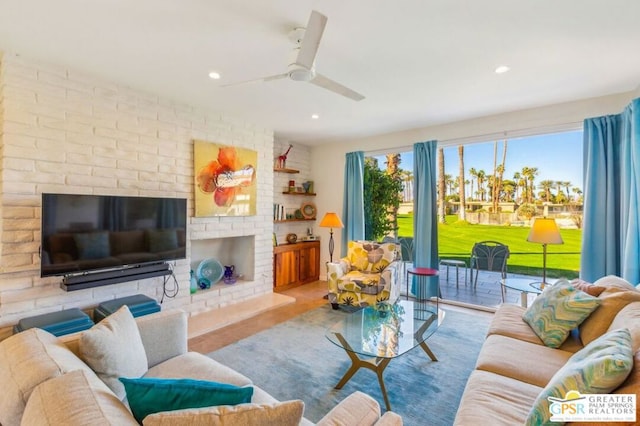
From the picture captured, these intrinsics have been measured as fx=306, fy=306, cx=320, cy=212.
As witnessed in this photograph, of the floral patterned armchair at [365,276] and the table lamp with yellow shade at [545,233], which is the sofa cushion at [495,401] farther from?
the floral patterned armchair at [365,276]

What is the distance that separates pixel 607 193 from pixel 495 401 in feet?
9.85

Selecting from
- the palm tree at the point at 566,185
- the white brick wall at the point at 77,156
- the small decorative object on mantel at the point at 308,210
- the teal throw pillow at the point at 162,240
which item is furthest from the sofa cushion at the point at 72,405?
the small decorative object on mantel at the point at 308,210

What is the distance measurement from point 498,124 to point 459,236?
1618 mm

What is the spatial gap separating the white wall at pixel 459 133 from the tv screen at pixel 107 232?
2.78 meters

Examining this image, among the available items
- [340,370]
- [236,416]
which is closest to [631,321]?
[340,370]

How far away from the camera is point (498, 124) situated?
3.92m

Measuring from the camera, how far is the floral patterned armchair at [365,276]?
377 centimetres

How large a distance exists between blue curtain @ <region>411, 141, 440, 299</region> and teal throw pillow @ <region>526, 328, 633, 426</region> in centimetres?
303

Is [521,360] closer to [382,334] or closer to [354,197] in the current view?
[382,334]

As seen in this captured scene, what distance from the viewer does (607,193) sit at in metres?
3.19

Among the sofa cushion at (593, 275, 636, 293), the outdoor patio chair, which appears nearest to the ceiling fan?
the sofa cushion at (593, 275, 636, 293)

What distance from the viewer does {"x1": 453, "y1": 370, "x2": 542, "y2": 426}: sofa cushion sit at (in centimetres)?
131

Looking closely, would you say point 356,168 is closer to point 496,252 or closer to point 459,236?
point 459,236

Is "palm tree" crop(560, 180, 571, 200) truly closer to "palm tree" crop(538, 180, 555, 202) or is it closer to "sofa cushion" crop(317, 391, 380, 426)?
"palm tree" crop(538, 180, 555, 202)
